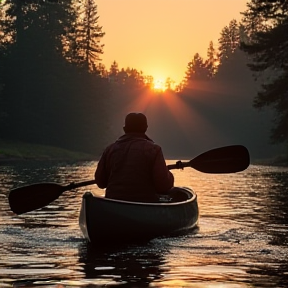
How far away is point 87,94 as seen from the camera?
88312 millimetres

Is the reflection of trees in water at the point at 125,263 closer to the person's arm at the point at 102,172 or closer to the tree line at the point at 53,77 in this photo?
the person's arm at the point at 102,172

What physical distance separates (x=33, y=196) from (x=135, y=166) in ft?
7.14

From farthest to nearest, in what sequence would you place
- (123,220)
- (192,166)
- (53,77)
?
(53,77) < (192,166) < (123,220)

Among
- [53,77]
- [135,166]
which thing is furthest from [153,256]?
[53,77]

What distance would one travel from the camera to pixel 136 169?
41.8 feet

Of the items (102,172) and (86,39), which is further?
(86,39)

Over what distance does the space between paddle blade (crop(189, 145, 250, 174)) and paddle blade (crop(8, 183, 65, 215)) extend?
8.71 feet

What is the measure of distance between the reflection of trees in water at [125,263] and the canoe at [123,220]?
0.25 m

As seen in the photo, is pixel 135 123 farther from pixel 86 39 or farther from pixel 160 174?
pixel 86 39

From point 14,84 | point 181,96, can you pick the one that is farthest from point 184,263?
point 181,96

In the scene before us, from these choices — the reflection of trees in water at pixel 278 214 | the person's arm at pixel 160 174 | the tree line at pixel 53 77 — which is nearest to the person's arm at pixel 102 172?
the person's arm at pixel 160 174

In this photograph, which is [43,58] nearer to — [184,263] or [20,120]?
[20,120]

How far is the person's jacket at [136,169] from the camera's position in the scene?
41.8 feet

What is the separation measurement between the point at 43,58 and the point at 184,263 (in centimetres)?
7328
